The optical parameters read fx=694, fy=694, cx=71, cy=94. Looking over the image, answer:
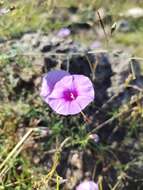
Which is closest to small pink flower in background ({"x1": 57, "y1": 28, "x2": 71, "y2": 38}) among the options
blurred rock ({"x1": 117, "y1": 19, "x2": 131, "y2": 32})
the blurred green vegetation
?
the blurred green vegetation

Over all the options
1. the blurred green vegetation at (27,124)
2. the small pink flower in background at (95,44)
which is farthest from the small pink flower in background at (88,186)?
the small pink flower in background at (95,44)

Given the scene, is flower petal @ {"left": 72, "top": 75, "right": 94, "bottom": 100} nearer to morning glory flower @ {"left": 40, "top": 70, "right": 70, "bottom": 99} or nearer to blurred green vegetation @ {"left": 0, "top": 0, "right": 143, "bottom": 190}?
morning glory flower @ {"left": 40, "top": 70, "right": 70, "bottom": 99}

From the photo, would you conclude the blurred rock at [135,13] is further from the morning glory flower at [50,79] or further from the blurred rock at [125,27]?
the morning glory flower at [50,79]

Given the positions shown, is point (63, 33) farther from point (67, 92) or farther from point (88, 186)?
point (88, 186)

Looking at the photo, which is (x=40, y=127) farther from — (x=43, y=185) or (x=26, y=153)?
(x=43, y=185)

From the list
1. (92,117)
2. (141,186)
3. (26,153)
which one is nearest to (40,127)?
(26,153)

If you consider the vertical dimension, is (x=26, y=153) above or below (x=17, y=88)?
below

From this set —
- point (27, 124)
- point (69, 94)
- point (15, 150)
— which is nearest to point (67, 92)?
point (69, 94)

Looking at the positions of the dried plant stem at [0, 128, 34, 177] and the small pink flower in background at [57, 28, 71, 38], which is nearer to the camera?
the dried plant stem at [0, 128, 34, 177]
